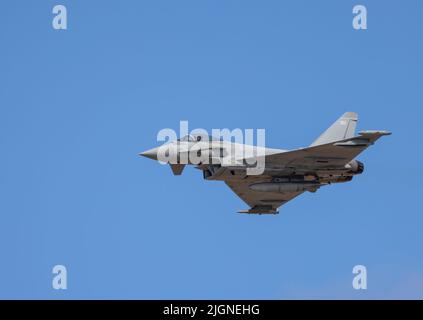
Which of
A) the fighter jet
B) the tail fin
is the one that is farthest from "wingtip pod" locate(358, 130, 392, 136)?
the tail fin

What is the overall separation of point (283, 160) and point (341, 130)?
3.56 metres

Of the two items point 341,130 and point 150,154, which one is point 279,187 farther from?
point 150,154

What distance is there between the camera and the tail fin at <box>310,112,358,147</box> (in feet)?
134

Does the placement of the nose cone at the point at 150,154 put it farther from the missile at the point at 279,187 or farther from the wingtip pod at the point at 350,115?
the wingtip pod at the point at 350,115

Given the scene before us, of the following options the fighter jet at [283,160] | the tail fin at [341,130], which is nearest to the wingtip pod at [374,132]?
the fighter jet at [283,160]

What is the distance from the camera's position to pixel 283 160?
3931 cm

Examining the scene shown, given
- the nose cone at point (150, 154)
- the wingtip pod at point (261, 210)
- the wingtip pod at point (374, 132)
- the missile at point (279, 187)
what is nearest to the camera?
the wingtip pod at point (374, 132)

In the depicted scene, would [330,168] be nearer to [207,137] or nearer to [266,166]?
[266,166]

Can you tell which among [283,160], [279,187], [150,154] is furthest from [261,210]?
[150,154]

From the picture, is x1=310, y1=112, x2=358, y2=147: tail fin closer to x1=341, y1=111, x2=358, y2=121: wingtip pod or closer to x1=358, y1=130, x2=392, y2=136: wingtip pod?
x1=341, y1=111, x2=358, y2=121: wingtip pod

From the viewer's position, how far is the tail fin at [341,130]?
4088 cm
